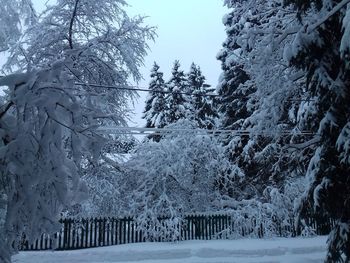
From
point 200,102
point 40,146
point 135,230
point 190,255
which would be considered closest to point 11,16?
point 40,146

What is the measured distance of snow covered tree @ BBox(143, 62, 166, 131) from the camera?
110ft

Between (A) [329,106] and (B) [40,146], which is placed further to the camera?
(A) [329,106]

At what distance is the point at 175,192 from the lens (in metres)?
15.7

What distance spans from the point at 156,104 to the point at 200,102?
14.3 ft

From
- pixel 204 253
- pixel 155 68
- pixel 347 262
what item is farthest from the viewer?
pixel 155 68

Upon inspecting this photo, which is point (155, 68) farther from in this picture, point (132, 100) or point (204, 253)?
point (204, 253)

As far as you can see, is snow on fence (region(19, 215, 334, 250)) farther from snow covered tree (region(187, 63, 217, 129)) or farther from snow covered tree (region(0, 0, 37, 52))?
snow covered tree (region(187, 63, 217, 129))

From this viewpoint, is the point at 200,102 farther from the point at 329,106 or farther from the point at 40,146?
the point at 40,146

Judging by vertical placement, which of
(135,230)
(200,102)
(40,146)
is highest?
(200,102)

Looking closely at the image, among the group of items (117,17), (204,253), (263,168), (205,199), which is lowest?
(204,253)

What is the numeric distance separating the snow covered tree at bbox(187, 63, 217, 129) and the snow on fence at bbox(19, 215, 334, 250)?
15148 mm

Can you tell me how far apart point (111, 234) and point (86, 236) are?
2.94ft

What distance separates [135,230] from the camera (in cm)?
1402

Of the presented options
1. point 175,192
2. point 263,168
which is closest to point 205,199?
point 175,192
